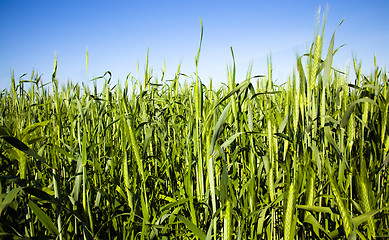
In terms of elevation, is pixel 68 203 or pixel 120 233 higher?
pixel 68 203

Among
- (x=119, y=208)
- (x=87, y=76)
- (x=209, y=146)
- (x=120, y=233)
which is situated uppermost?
(x=87, y=76)

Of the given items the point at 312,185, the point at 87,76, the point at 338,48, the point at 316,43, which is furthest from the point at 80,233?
the point at 338,48

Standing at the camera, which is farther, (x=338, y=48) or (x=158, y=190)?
(x=158, y=190)

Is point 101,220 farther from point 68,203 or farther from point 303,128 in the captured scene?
point 303,128

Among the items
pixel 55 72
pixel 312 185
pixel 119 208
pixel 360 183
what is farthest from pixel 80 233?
pixel 360 183

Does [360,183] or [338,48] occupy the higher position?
[338,48]

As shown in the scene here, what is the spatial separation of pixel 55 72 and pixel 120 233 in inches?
42.4

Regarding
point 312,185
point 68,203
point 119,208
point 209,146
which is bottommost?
point 119,208

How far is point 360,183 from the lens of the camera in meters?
0.82

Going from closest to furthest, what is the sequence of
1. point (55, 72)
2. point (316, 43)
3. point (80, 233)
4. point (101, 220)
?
point (316, 43) < point (80, 233) < point (101, 220) < point (55, 72)

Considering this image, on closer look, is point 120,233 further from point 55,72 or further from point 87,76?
point 55,72

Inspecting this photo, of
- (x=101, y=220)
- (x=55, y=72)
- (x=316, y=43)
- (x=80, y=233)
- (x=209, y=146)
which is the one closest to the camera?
(x=209, y=146)

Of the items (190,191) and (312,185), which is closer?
(312,185)

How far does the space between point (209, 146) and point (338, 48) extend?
82 centimetres
